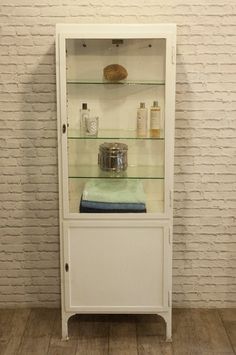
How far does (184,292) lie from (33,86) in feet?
4.95

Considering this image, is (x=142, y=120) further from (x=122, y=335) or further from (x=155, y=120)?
(x=122, y=335)

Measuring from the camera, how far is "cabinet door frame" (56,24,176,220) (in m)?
2.59

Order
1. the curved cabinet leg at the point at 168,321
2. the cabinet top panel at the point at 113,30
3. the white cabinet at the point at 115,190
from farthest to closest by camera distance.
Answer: the curved cabinet leg at the point at 168,321 < the white cabinet at the point at 115,190 < the cabinet top panel at the point at 113,30

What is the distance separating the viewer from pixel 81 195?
279 centimetres

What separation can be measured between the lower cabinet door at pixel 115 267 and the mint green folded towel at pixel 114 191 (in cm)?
13

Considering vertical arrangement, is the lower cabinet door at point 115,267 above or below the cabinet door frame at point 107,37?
below

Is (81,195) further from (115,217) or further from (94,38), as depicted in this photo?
(94,38)

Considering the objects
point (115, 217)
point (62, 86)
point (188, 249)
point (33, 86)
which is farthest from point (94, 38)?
point (188, 249)

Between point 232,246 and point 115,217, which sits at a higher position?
point 115,217

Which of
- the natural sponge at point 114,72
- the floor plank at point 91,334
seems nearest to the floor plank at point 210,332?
the floor plank at point 91,334

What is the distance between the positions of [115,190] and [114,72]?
2.03ft

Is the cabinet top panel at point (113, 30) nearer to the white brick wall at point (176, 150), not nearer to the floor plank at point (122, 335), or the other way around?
the white brick wall at point (176, 150)

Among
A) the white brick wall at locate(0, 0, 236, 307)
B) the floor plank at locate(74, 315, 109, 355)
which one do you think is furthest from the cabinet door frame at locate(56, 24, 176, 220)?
the floor plank at locate(74, 315, 109, 355)

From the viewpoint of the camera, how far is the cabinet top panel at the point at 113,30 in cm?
258
